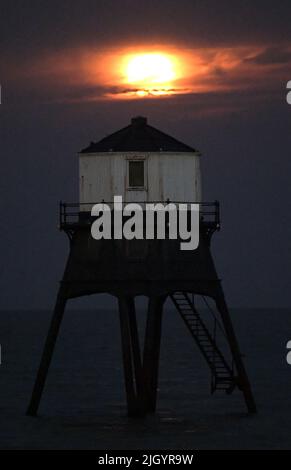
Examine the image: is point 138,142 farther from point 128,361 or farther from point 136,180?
point 128,361

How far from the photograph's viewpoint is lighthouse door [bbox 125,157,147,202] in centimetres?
6153

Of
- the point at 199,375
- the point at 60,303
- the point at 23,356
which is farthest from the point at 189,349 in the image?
the point at 60,303

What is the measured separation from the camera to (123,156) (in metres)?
61.8

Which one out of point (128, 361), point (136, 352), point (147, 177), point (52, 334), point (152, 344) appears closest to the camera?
point (128, 361)

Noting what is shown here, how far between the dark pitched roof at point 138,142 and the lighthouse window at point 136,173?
0.46m

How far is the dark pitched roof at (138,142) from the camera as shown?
62.0 metres

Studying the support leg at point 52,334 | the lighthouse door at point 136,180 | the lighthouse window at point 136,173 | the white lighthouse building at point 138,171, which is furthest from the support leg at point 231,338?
the support leg at point 52,334

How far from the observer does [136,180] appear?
61.7 m

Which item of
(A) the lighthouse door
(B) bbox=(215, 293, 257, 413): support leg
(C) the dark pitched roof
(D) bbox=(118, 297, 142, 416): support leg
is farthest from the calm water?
(C) the dark pitched roof

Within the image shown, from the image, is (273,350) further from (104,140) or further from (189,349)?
(104,140)

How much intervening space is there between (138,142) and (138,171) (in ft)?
3.73

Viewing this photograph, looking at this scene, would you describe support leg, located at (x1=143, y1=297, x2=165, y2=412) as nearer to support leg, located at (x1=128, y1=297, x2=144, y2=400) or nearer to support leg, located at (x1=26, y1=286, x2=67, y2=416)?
support leg, located at (x1=128, y1=297, x2=144, y2=400)

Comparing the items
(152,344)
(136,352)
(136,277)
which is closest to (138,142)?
Answer: (136,277)

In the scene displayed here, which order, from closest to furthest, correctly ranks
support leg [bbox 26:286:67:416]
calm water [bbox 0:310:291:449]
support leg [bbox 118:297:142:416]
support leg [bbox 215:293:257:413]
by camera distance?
calm water [bbox 0:310:291:449] → support leg [bbox 118:297:142:416] → support leg [bbox 215:293:257:413] → support leg [bbox 26:286:67:416]
